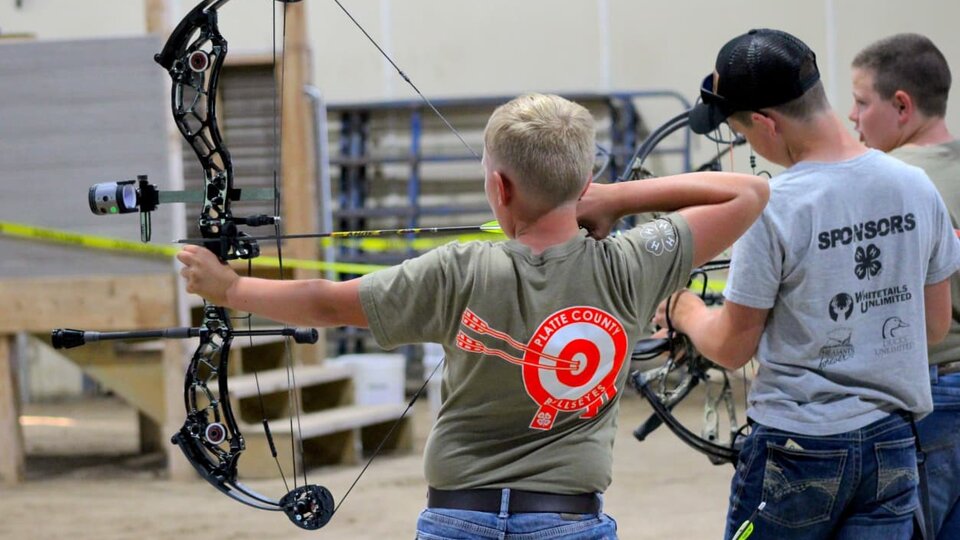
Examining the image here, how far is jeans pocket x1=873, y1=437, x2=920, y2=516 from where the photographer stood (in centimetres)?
228

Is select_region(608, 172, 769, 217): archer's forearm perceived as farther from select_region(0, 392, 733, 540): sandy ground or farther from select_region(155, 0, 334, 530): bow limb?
select_region(0, 392, 733, 540): sandy ground

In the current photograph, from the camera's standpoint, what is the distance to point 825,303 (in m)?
2.26

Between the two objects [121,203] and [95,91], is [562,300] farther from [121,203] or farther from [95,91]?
[95,91]

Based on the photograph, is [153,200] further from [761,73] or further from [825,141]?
[825,141]

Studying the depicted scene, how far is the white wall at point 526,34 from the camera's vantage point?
9.47m

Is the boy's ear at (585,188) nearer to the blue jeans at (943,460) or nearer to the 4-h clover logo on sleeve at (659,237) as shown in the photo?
the 4-h clover logo on sleeve at (659,237)

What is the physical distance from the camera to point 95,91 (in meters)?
6.32

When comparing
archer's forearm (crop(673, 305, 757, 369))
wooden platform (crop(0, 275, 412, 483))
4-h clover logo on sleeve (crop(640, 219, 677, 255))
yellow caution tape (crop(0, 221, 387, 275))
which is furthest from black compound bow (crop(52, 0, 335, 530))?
yellow caution tape (crop(0, 221, 387, 275))

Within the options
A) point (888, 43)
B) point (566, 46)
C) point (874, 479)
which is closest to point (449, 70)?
point (566, 46)

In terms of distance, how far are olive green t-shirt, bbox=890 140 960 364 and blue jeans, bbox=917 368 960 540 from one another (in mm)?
100

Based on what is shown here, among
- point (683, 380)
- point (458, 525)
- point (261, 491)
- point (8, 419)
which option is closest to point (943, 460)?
point (683, 380)

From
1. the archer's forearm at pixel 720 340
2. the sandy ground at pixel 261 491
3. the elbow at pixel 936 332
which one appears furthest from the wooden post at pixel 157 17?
the elbow at pixel 936 332

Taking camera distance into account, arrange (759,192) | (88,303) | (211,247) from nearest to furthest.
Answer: (759,192), (211,247), (88,303)

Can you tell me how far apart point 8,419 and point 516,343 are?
17.0 ft
